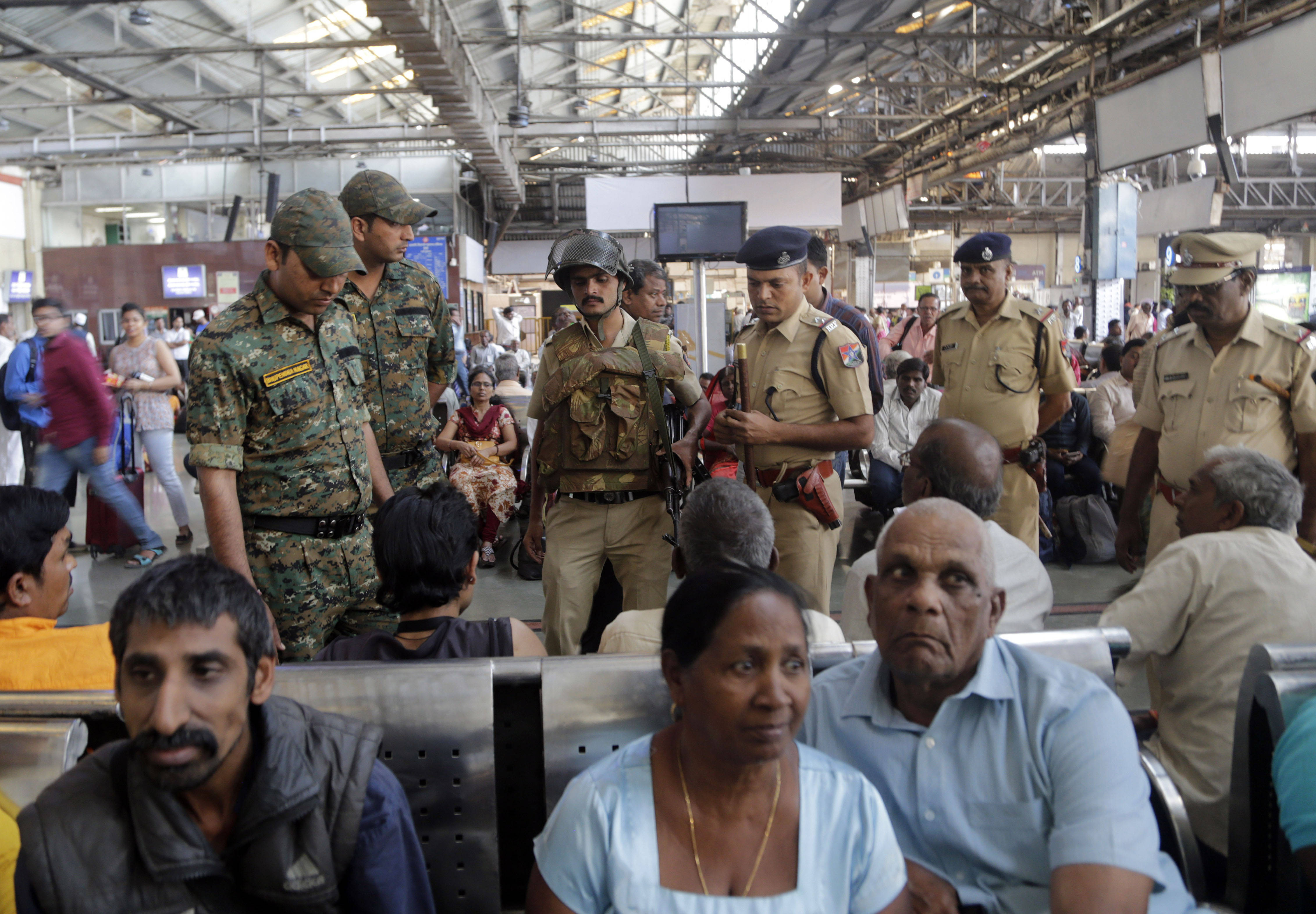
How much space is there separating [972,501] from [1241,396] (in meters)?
1.52

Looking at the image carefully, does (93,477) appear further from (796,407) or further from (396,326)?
(796,407)

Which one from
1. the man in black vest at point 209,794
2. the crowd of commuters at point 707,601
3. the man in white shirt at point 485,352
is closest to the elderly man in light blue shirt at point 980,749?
the crowd of commuters at point 707,601

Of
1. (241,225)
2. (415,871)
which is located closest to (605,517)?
(415,871)

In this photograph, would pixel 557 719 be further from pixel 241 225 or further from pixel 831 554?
pixel 241 225

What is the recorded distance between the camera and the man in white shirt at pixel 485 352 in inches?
476

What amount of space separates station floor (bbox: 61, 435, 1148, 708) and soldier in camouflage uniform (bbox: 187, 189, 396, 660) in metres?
A: 2.15

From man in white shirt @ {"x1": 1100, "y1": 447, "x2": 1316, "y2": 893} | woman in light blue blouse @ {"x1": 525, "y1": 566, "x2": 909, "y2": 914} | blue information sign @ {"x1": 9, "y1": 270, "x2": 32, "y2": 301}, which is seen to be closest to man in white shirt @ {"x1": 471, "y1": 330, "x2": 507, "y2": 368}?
man in white shirt @ {"x1": 1100, "y1": 447, "x2": 1316, "y2": 893}

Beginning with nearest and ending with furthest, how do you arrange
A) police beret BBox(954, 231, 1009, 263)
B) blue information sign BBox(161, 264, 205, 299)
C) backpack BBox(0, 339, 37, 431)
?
police beret BBox(954, 231, 1009, 263)
backpack BBox(0, 339, 37, 431)
blue information sign BBox(161, 264, 205, 299)

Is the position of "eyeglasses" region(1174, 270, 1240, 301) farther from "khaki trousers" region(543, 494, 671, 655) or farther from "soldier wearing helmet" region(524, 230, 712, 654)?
"khaki trousers" region(543, 494, 671, 655)

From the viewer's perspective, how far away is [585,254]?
3162 millimetres

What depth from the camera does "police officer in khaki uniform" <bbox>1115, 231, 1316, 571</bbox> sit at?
3.41 m

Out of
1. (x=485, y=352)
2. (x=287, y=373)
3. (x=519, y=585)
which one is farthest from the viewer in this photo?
(x=485, y=352)

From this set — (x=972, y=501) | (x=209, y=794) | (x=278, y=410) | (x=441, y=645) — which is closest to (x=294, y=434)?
(x=278, y=410)

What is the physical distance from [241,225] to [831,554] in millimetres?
20199
